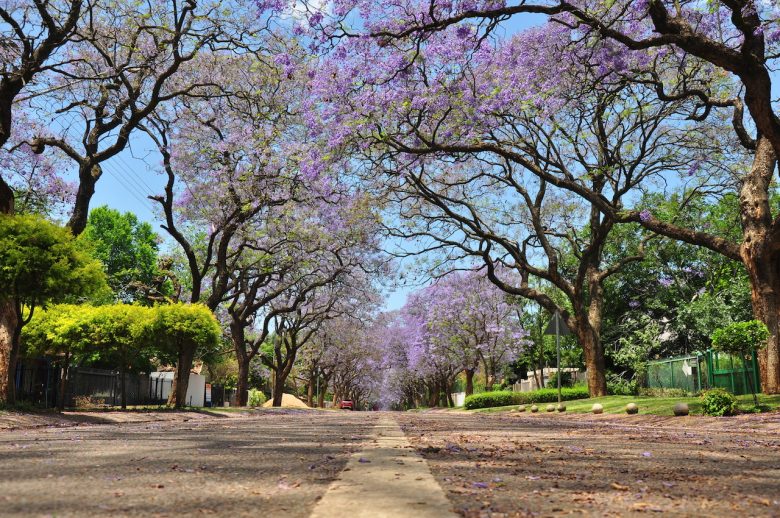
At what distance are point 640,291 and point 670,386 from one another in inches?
454

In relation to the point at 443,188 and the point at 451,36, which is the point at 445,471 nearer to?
the point at 451,36

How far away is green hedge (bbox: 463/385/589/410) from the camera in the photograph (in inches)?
1051

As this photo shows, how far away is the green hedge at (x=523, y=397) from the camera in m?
26.7

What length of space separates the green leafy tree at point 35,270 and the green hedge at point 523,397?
19.0m

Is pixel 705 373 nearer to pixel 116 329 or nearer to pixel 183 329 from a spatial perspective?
pixel 183 329

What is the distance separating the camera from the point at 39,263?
12023 millimetres

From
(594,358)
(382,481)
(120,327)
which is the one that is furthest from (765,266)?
→ (120,327)

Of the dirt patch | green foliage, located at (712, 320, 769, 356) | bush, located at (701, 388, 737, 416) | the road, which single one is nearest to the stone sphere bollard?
bush, located at (701, 388, 737, 416)

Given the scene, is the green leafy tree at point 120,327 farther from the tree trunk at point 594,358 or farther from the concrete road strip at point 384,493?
the concrete road strip at point 384,493

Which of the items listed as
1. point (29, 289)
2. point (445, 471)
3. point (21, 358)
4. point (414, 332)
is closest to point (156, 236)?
point (414, 332)

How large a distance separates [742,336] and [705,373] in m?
10.6

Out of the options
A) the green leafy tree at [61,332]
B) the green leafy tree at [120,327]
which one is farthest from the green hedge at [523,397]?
the green leafy tree at [61,332]

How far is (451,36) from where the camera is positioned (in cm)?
1575

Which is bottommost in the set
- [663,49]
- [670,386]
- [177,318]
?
[670,386]
